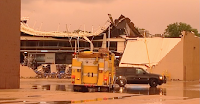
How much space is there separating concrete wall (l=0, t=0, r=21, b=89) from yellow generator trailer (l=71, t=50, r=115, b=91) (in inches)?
150

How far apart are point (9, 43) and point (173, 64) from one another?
3186 centimetres

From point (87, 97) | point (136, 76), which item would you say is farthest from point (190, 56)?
point (87, 97)

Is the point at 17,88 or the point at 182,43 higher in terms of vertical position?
the point at 182,43

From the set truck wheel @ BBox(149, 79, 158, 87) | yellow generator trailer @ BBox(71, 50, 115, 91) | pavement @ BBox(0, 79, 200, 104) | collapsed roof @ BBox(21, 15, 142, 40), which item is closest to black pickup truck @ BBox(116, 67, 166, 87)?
truck wheel @ BBox(149, 79, 158, 87)

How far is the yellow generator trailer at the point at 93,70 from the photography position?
24453 mm

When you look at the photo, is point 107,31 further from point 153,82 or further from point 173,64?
point 153,82

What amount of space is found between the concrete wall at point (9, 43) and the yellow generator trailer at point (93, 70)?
3822 millimetres

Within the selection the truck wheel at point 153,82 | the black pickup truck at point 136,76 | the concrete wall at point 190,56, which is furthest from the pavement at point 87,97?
the concrete wall at point 190,56

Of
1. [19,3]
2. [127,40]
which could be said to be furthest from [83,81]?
[127,40]

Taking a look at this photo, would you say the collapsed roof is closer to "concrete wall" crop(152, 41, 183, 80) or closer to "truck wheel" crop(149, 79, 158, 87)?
"concrete wall" crop(152, 41, 183, 80)

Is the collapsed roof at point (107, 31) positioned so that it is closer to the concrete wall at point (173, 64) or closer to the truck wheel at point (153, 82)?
the concrete wall at point (173, 64)

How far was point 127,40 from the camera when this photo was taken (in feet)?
204

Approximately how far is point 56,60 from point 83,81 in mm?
54716

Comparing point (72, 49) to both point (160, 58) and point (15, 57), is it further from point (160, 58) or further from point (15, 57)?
point (15, 57)
